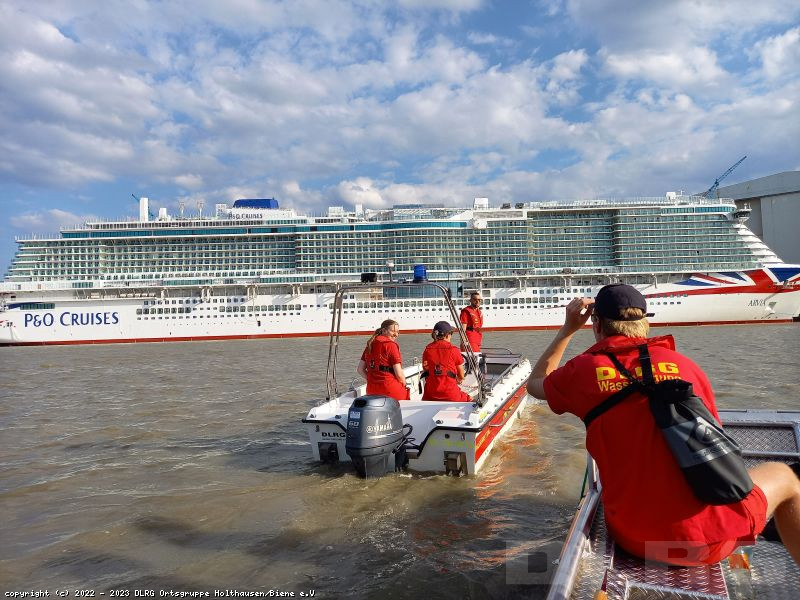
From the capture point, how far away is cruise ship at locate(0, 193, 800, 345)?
3781cm

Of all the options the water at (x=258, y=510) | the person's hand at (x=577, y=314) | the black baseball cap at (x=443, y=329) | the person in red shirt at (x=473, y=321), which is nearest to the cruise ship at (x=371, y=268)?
the person in red shirt at (x=473, y=321)

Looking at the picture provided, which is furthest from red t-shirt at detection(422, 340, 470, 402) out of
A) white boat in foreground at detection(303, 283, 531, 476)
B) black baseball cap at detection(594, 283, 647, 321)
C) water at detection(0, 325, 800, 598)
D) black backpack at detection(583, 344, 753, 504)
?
black backpack at detection(583, 344, 753, 504)

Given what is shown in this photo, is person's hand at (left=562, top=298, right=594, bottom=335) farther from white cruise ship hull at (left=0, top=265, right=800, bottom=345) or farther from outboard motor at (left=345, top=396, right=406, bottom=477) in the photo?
white cruise ship hull at (left=0, top=265, right=800, bottom=345)

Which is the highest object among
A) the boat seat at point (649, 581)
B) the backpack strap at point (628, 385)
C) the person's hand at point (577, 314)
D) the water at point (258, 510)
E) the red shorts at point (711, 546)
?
the person's hand at point (577, 314)

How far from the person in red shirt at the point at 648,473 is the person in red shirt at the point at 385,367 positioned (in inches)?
166

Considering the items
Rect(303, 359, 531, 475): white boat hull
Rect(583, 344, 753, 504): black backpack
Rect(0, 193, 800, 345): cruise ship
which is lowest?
Rect(303, 359, 531, 475): white boat hull

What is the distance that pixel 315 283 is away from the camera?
40188 mm

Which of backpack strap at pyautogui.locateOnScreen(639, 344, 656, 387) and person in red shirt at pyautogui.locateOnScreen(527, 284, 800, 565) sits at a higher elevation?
backpack strap at pyautogui.locateOnScreen(639, 344, 656, 387)

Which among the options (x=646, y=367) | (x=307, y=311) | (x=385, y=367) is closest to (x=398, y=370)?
(x=385, y=367)

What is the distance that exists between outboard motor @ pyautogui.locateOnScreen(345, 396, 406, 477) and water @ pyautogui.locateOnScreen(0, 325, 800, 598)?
0.26m

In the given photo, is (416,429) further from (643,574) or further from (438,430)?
(643,574)

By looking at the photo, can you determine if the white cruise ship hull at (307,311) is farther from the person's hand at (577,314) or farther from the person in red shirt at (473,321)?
the person's hand at (577,314)

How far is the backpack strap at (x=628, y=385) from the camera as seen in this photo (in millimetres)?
1920

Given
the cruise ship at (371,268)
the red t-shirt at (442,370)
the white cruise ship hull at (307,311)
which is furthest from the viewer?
the cruise ship at (371,268)
